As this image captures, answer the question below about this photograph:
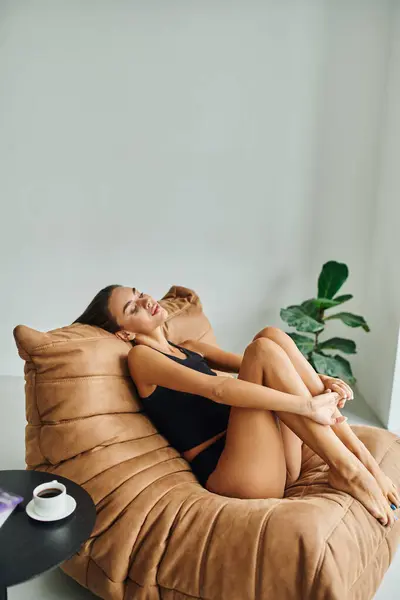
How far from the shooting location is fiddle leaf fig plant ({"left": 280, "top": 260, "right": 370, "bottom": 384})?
3191mm

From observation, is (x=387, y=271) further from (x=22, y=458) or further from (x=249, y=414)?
(x=22, y=458)

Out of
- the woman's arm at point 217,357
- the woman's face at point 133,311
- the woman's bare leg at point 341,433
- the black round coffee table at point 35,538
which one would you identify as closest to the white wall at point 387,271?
the woman's arm at point 217,357

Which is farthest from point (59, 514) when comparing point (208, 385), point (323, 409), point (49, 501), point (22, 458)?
point (22, 458)

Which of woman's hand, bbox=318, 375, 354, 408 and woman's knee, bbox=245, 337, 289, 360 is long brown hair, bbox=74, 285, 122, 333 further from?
woman's hand, bbox=318, 375, 354, 408

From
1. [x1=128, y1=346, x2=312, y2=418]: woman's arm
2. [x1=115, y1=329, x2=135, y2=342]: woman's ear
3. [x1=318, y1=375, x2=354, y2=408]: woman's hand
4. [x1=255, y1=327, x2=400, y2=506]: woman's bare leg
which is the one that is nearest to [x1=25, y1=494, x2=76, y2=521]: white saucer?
[x1=128, y1=346, x2=312, y2=418]: woman's arm

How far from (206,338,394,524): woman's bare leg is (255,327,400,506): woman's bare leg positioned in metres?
0.06

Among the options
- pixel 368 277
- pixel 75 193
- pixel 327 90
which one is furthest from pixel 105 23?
pixel 368 277

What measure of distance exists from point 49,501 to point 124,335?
695 millimetres

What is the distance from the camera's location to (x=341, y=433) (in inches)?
72.6

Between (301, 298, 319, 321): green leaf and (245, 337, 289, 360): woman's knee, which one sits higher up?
(245, 337, 289, 360): woman's knee

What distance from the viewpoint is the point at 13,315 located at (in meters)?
3.79

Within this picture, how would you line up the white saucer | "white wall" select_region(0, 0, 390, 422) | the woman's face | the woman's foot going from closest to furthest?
the white saucer < the woman's foot < the woman's face < "white wall" select_region(0, 0, 390, 422)

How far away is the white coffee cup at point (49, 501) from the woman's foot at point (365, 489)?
2.57 feet

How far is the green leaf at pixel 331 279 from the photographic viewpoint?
3.28 meters
